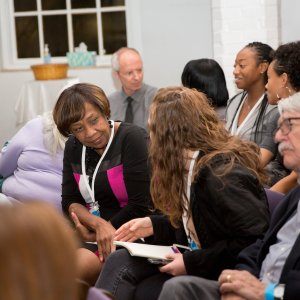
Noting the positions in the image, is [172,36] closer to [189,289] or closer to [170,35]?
[170,35]

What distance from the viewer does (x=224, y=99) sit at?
4.54m

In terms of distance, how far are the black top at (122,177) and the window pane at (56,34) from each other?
4662mm

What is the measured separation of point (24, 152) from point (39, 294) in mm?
2927

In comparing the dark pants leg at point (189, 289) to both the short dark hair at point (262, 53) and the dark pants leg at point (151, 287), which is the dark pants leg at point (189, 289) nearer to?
the dark pants leg at point (151, 287)

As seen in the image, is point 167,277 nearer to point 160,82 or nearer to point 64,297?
point 64,297

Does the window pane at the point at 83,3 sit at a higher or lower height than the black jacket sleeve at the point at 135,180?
higher

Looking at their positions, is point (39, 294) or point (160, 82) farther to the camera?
point (160, 82)

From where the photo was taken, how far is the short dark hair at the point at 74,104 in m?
3.12

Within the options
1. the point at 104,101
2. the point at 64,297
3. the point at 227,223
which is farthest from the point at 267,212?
the point at 64,297

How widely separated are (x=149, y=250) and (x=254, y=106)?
5.38 feet

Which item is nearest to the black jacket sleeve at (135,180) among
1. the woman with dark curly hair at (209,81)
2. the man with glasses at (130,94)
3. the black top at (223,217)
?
the black top at (223,217)

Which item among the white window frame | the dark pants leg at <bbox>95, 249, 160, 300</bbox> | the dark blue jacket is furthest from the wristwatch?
the white window frame

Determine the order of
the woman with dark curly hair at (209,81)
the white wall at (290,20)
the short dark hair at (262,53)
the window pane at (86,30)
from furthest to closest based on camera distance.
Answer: the window pane at (86,30) → the white wall at (290,20) → the woman with dark curly hair at (209,81) → the short dark hair at (262,53)

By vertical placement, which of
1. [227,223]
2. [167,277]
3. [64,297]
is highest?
[64,297]
